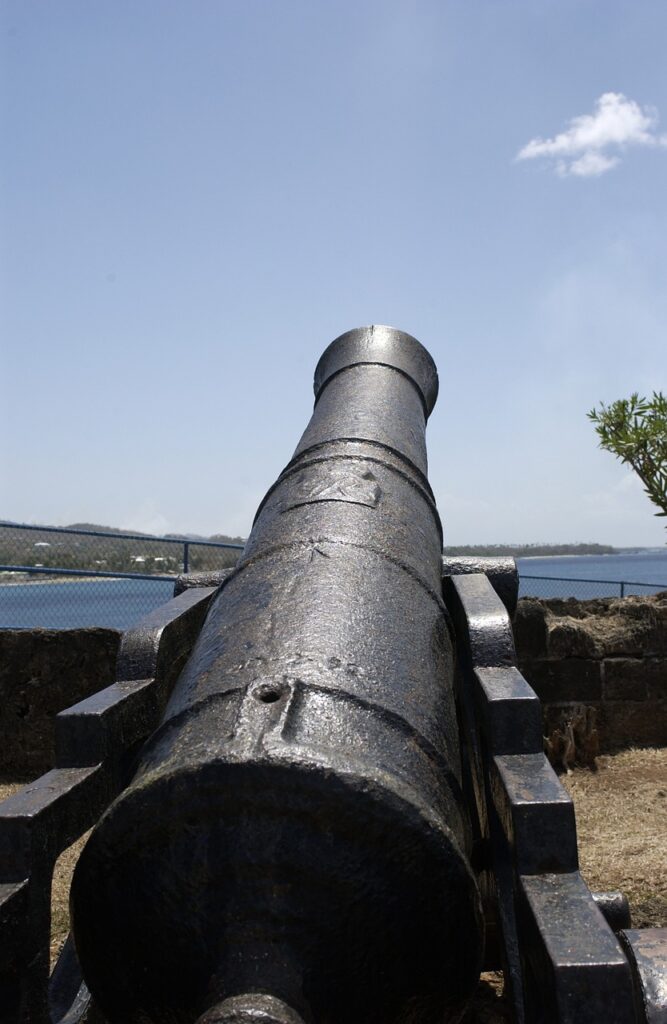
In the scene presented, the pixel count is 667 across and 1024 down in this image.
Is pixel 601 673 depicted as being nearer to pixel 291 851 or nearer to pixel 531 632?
pixel 531 632

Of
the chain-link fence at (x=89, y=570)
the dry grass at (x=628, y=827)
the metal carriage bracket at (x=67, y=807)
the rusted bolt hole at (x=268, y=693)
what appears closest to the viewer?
the rusted bolt hole at (x=268, y=693)

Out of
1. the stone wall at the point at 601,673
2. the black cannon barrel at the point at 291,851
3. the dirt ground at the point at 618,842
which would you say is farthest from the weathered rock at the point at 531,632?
the black cannon barrel at the point at 291,851

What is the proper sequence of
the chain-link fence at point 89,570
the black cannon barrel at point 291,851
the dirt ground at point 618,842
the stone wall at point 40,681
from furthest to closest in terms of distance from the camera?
the chain-link fence at point 89,570
the stone wall at point 40,681
the dirt ground at point 618,842
the black cannon barrel at point 291,851

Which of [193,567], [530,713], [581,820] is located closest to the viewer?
[530,713]

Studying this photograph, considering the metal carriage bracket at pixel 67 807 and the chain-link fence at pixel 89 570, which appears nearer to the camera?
the metal carriage bracket at pixel 67 807

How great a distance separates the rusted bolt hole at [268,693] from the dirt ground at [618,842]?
1.78m

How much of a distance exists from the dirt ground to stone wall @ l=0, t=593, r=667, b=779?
192 millimetres

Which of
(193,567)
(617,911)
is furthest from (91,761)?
(193,567)

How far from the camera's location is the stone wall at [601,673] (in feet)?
20.6

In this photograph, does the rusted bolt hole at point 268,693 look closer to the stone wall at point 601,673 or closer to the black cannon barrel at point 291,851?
the black cannon barrel at point 291,851

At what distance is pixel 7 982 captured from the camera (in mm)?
2158

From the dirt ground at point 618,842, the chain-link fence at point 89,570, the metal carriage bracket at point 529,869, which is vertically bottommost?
the dirt ground at point 618,842

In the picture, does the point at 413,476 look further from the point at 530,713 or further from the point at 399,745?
the point at 399,745

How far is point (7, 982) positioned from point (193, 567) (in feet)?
21.1
